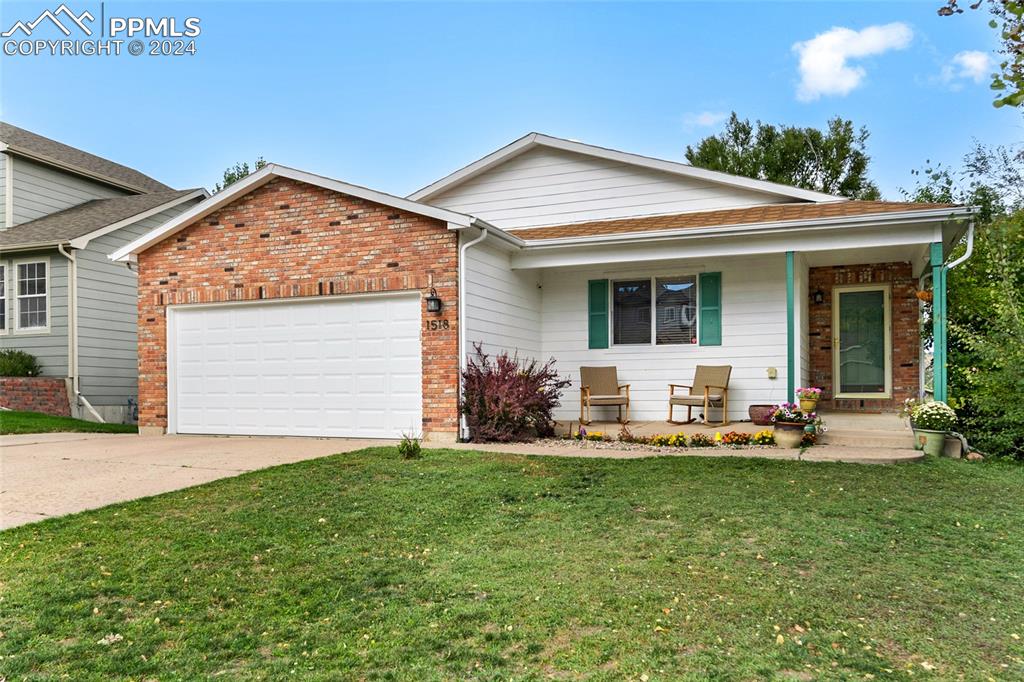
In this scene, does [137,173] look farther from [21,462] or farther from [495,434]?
[495,434]

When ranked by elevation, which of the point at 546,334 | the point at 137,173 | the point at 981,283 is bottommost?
the point at 546,334

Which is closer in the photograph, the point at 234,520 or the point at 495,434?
the point at 234,520

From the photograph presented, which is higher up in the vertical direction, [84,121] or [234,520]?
[84,121]

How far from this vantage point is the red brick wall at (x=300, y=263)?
9609mm

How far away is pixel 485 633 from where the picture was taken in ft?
11.2

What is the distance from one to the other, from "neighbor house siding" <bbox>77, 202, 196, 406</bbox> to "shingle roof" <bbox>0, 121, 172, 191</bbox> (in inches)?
117

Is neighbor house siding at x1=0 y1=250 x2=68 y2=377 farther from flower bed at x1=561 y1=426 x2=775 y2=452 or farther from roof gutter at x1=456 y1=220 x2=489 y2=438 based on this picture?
flower bed at x1=561 y1=426 x2=775 y2=452

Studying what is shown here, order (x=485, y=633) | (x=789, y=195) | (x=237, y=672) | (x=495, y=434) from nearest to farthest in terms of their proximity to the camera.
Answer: (x=237, y=672)
(x=485, y=633)
(x=495, y=434)
(x=789, y=195)

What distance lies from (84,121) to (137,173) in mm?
2504

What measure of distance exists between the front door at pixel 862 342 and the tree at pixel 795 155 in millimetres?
19234

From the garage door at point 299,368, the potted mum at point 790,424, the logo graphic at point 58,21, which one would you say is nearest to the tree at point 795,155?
the potted mum at point 790,424

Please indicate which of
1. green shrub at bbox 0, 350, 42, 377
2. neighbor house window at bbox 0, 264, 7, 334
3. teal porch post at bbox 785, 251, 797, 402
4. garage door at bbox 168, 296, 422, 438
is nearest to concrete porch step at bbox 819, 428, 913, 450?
teal porch post at bbox 785, 251, 797, 402

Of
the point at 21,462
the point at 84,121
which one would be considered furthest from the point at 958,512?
the point at 84,121

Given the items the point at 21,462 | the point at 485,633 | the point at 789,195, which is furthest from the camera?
the point at 789,195
